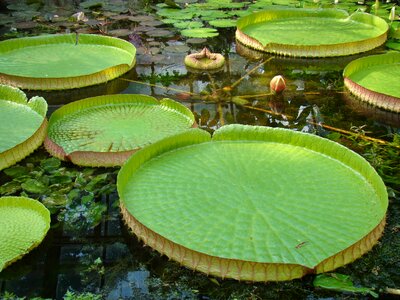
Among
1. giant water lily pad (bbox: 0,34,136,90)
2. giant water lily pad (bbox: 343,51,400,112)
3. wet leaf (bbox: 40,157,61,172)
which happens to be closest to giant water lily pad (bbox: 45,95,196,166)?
wet leaf (bbox: 40,157,61,172)

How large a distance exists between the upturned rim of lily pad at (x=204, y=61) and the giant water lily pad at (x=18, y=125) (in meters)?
1.45

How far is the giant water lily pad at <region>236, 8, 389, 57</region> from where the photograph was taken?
202 inches

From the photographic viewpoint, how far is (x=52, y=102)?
4.32 meters

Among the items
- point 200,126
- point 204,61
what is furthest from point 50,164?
point 204,61

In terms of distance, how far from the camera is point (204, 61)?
4.87 meters

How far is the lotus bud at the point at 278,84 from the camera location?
14.1 ft

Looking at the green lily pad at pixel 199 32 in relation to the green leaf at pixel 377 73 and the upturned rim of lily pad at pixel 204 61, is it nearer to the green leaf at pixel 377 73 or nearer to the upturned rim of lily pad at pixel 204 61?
the upturned rim of lily pad at pixel 204 61

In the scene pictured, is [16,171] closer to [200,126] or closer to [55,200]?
[55,200]

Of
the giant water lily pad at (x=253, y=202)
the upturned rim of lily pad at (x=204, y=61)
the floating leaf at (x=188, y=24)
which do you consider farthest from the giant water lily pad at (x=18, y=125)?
the floating leaf at (x=188, y=24)

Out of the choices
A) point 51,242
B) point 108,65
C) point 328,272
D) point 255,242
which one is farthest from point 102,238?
point 108,65

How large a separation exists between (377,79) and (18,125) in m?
2.67

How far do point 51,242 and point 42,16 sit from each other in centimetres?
423

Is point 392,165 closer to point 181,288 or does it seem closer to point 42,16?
point 181,288

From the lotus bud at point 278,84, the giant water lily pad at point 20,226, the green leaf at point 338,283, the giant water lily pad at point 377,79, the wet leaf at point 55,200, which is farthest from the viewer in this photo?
the lotus bud at point 278,84
